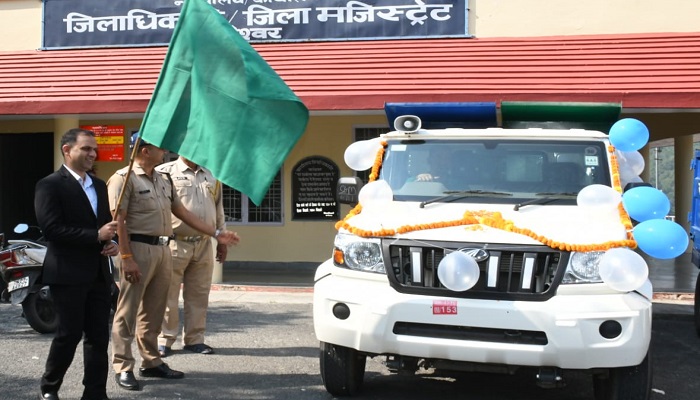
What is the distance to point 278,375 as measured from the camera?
19.5 feet

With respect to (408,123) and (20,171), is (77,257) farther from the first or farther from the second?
(20,171)

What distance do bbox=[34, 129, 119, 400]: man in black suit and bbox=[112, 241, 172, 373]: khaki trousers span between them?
1.25 ft

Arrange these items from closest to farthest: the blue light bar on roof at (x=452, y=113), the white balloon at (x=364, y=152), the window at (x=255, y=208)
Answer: the white balloon at (x=364, y=152) → the blue light bar on roof at (x=452, y=113) → the window at (x=255, y=208)

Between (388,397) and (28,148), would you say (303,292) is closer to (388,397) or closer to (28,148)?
(388,397)

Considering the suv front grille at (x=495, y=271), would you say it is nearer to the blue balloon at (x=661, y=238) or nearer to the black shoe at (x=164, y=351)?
the blue balloon at (x=661, y=238)

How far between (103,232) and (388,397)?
2.23 m

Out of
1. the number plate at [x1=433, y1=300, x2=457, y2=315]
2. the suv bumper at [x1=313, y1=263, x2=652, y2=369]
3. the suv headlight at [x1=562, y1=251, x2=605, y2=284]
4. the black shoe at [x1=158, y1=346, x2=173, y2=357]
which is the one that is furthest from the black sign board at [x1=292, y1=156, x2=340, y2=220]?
the suv headlight at [x1=562, y1=251, x2=605, y2=284]

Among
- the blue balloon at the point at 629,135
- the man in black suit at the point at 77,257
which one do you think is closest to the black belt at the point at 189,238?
the man in black suit at the point at 77,257

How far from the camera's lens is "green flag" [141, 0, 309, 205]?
4520 millimetres

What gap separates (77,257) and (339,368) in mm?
1832

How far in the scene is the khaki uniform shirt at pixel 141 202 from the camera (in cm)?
532

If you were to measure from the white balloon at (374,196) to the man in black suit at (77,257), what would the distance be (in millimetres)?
1679

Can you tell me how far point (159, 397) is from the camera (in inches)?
205

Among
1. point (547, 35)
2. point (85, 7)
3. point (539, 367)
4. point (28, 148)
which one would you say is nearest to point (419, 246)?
point (539, 367)
